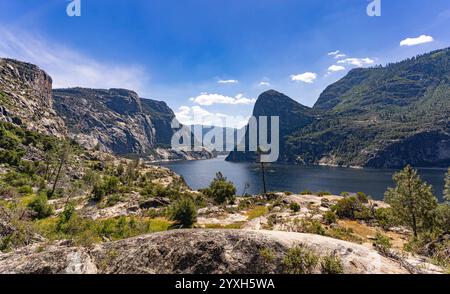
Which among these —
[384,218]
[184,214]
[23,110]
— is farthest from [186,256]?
[23,110]

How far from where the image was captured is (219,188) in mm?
69188

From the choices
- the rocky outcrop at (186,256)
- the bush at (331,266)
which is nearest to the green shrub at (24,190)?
the rocky outcrop at (186,256)

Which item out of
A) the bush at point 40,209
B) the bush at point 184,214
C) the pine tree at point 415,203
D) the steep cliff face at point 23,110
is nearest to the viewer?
the pine tree at point 415,203

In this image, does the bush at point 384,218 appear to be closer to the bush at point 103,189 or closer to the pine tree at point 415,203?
the pine tree at point 415,203

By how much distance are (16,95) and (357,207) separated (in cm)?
20732

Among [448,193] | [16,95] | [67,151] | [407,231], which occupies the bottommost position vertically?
[407,231]

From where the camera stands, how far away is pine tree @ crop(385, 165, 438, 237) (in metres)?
35.0

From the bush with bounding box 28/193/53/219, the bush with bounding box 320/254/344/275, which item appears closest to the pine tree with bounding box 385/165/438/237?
the bush with bounding box 320/254/344/275

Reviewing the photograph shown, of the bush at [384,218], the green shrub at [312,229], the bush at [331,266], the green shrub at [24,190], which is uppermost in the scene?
the bush at [331,266]

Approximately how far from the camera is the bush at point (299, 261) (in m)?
9.44

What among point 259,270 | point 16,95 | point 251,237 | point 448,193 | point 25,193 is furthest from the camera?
point 16,95

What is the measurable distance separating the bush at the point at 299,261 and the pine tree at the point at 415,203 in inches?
1301
